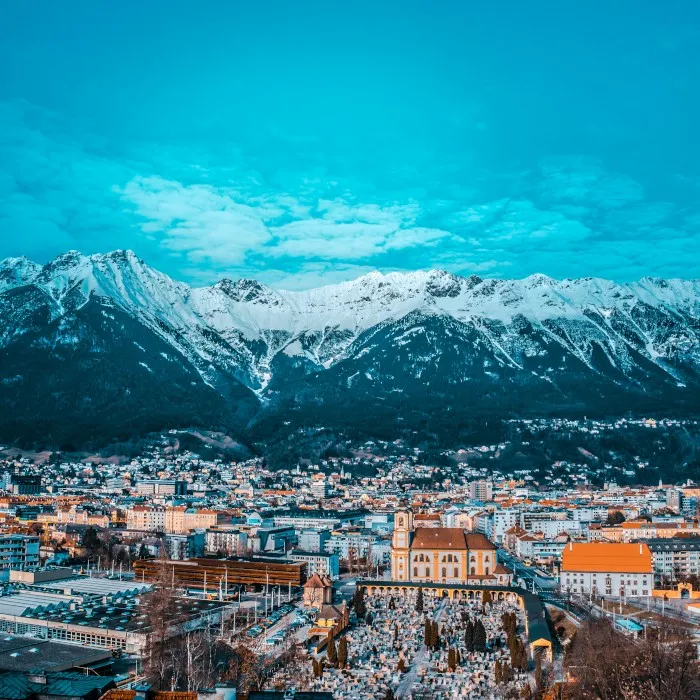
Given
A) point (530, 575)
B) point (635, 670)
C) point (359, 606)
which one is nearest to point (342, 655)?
point (635, 670)

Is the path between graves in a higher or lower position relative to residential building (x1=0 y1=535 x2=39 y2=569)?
lower

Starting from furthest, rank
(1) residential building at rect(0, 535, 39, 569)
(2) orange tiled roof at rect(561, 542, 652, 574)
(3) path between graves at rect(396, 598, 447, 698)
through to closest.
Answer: (1) residential building at rect(0, 535, 39, 569)
(2) orange tiled roof at rect(561, 542, 652, 574)
(3) path between graves at rect(396, 598, 447, 698)

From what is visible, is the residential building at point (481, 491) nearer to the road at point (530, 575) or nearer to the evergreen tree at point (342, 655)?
the road at point (530, 575)

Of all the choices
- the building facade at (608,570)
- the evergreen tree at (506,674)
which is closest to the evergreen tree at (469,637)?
the evergreen tree at (506,674)

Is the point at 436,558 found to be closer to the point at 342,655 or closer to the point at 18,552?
the point at 342,655

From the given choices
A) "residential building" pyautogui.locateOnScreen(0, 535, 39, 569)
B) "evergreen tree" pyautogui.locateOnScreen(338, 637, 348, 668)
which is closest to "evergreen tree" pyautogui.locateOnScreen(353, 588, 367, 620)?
"evergreen tree" pyautogui.locateOnScreen(338, 637, 348, 668)

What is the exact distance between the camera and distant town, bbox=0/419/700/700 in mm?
29953

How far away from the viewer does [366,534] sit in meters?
71.4

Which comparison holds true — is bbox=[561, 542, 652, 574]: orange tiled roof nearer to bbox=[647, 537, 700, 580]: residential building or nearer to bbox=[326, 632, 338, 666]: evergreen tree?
bbox=[647, 537, 700, 580]: residential building

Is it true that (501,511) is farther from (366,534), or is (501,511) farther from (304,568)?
(304,568)

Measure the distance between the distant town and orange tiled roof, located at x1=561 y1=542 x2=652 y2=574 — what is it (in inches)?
3.2

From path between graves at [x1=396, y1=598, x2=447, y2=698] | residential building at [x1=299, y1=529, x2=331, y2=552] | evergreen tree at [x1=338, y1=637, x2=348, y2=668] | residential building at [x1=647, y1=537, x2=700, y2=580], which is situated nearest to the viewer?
path between graves at [x1=396, y1=598, x2=447, y2=698]

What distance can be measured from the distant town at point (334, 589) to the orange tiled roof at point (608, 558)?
0.08m

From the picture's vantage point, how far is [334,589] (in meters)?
50.8
